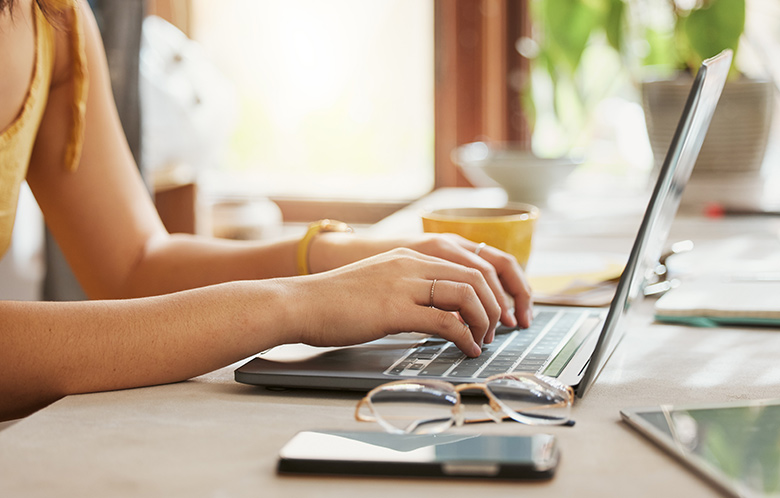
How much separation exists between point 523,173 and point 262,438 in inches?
44.6

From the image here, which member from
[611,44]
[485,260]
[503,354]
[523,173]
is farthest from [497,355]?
[611,44]

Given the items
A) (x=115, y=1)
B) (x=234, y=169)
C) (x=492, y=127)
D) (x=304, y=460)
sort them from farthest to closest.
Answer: (x=234, y=169)
(x=492, y=127)
(x=115, y=1)
(x=304, y=460)

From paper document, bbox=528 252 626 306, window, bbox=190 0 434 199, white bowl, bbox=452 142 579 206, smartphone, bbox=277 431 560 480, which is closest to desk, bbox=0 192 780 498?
smartphone, bbox=277 431 560 480

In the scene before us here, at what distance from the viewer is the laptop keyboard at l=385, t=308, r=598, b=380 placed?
576 mm

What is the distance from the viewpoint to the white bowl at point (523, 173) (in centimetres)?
152

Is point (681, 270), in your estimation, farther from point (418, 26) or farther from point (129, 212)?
point (418, 26)

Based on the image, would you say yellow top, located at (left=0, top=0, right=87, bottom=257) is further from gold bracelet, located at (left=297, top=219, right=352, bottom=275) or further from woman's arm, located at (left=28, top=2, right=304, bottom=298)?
gold bracelet, located at (left=297, top=219, right=352, bottom=275)

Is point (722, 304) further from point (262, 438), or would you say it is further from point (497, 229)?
point (262, 438)

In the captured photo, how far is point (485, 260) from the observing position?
2.41 feet

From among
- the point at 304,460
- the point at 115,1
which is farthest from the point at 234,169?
the point at 304,460

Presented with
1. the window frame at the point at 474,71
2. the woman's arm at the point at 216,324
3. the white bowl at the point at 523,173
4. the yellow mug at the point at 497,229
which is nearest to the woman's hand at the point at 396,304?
the woman's arm at the point at 216,324

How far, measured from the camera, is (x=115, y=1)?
1642mm

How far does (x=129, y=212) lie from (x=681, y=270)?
663 millimetres

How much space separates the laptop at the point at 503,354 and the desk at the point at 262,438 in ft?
0.05
